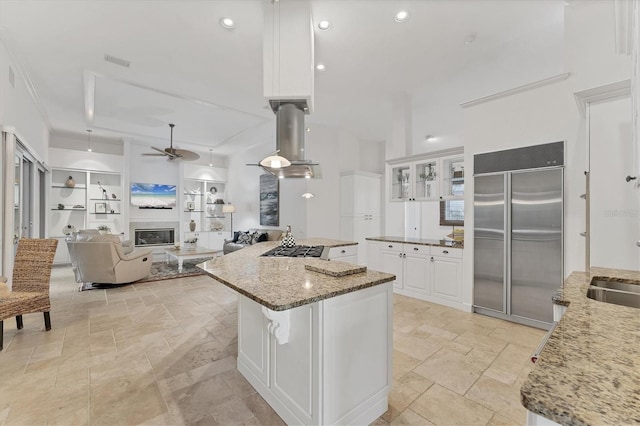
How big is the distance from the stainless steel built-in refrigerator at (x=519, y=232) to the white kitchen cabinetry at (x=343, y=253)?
5.28 ft

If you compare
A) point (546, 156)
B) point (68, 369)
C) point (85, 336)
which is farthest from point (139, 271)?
point (546, 156)

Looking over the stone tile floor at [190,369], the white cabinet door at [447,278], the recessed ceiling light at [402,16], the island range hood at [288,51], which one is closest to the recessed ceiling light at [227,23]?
the island range hood at [288,51]

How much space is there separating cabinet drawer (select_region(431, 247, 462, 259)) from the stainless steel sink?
2.02 metres

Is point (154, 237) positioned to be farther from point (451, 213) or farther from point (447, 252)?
point (451, 213)

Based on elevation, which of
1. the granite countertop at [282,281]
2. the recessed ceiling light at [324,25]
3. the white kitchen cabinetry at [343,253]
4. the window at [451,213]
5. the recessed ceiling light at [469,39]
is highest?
the recessed ceiling light at [469,39]

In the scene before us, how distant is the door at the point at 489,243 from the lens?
10.9ft

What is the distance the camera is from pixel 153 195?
8141 millimetres

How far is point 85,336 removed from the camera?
292 centimetres

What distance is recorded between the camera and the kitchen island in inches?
58.3

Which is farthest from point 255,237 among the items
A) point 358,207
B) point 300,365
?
point 300,365

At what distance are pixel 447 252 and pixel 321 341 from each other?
293cm

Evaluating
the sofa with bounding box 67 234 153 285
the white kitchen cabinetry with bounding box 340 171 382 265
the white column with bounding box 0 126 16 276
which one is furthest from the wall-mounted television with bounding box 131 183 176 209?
the white kitchen cabinetry with bounding box 340 171 382 265

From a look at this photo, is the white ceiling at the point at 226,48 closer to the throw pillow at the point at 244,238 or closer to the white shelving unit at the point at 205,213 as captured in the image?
the throw pillow at the point at 244,238

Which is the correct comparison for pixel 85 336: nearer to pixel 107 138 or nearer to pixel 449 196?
pixel 449 196
